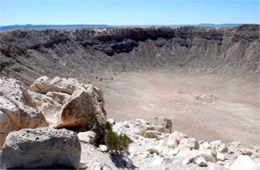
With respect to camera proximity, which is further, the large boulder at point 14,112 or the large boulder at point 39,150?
the large boulder at point 14,112

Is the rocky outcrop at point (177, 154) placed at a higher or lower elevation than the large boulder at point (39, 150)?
lower

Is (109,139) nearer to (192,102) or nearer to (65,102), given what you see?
(65,102)

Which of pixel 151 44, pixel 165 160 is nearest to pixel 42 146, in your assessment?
pixel 165 160

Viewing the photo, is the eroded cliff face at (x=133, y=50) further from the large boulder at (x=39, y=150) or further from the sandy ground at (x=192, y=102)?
the large boulder at (x=39, y=150)

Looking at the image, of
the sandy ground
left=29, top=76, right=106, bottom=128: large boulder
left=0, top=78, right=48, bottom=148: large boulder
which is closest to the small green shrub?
left=29, top=76, right=106, bottom=128: large boulder

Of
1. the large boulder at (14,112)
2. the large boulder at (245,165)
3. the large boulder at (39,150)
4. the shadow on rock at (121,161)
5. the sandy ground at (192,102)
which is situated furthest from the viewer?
the sandy ground at (192,102)

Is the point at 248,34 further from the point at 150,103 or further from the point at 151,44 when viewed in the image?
the point at 150,103

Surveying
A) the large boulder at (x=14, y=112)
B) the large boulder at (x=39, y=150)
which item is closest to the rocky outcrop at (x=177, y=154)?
the large boulder at (x=39, y=150)

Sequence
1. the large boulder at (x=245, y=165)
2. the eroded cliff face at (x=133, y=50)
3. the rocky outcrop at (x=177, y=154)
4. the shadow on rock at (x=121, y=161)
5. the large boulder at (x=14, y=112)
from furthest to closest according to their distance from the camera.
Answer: the eroded cliff face at (x=133, y=50) → the shadow on rock at (x=121, y=161) → the large boulder at (x=14, y=112) → the rocky outcrop at (x=177, y=154) → the large boulder at (x=245, y=165)
